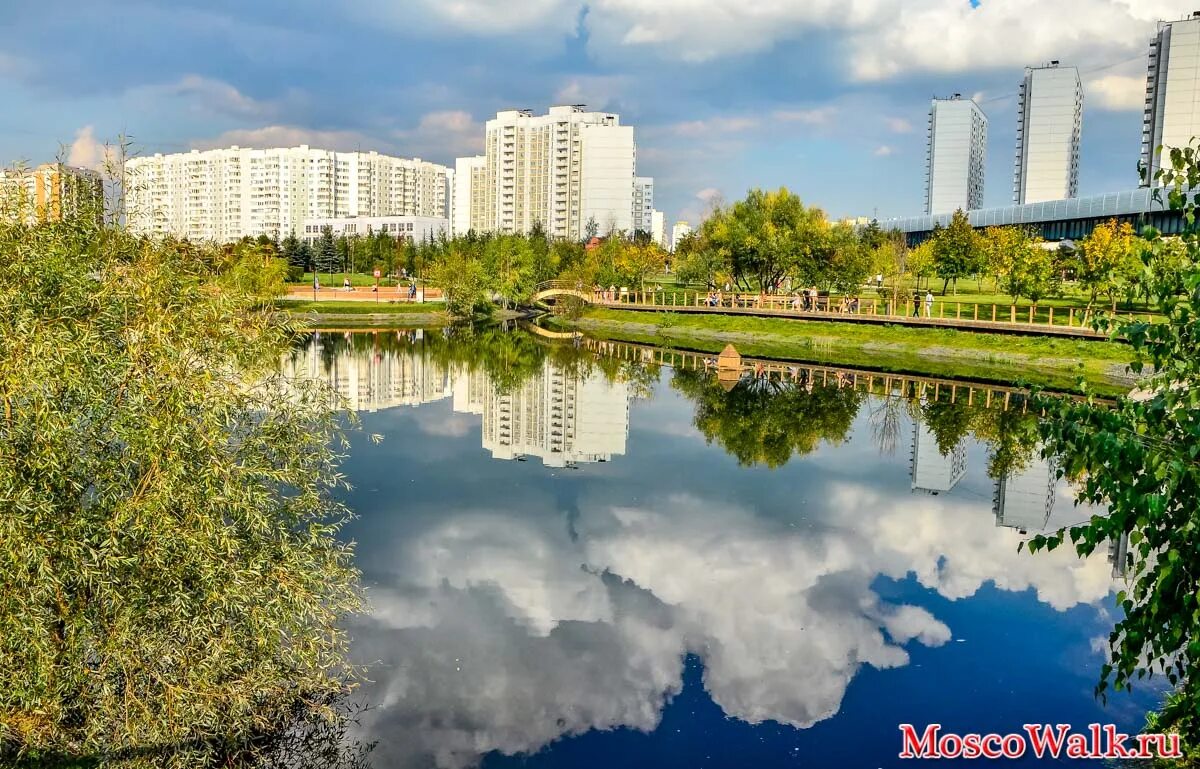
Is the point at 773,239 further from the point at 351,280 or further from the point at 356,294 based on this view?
the point at 351,280

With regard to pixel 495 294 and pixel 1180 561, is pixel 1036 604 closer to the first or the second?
pixel 1180 561

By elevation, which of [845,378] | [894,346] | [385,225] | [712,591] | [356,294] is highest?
[385,225]

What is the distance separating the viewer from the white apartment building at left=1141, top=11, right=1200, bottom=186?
14212cm

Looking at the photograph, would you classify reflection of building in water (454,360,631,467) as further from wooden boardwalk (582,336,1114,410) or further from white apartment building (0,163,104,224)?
white apartment building (0,163,104,224)

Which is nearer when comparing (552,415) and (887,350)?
(552,415)

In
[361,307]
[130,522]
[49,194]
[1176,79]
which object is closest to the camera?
[130,522]

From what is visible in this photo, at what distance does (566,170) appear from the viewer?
523 feet

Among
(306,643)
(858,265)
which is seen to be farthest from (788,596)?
(858,265)

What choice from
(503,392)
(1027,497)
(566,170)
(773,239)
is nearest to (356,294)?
(773,239)

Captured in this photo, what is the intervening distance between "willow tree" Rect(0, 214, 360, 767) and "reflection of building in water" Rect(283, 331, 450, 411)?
2386 centimetres

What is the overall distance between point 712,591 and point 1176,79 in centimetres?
15851

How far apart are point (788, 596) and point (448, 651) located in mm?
6305

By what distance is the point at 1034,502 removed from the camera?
2447 cm

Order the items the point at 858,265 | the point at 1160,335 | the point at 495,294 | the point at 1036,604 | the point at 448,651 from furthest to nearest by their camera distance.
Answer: the point at 495,294, the point at 858,265, the point at 1036,604, the point at 448,651, the point at 1160,335
